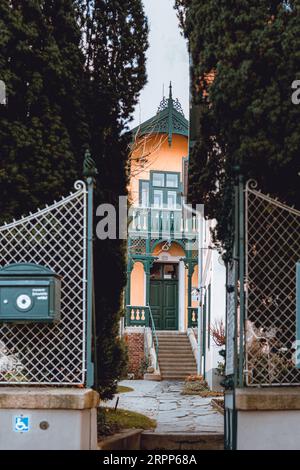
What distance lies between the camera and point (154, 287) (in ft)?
85.4

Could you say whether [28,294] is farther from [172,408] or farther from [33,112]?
[172,408]

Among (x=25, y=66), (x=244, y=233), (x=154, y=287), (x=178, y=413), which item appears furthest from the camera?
(x=154, y=287)

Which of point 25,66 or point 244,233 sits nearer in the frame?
point 244,233

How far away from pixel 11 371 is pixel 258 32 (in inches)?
147

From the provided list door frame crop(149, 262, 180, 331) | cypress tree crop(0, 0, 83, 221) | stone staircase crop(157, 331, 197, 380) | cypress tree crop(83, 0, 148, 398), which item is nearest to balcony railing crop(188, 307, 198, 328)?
stone staircase crop(157, 331, 197, 380)

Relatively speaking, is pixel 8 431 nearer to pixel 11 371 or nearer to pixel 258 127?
pixel 11 371

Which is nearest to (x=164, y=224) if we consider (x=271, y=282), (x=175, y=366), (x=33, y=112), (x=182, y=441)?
(x=175, y=366)

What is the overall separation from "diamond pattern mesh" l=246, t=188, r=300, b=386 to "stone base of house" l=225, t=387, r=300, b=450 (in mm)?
447

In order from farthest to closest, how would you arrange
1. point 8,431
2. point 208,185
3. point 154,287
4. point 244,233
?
1. point 154,287
2. point 208,185
3. point 244,233
4. point 8,431

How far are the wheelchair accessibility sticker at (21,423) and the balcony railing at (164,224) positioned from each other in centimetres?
1955

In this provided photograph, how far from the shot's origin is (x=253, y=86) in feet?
19.6

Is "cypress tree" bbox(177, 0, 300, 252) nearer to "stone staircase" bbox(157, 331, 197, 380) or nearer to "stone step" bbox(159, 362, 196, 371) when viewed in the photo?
"stone staircase" bbox(157, 331, 197, 380)

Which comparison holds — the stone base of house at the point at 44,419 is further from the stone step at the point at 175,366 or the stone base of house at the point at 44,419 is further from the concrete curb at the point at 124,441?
the stone step at the point at 175,366

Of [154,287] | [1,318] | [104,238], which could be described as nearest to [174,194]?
[154,287]
